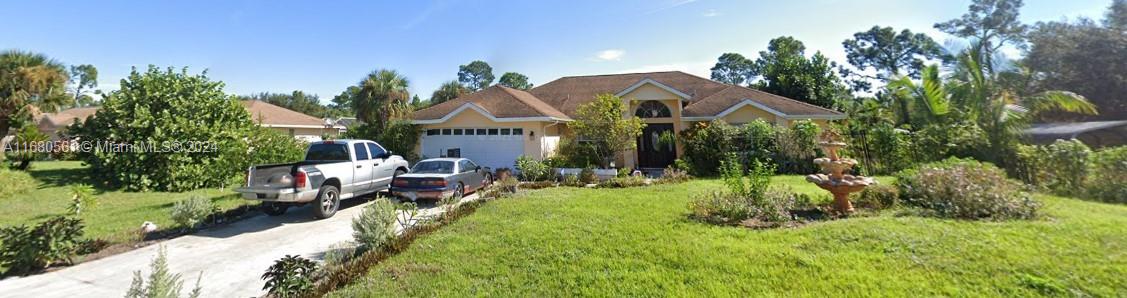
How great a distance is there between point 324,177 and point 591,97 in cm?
1473

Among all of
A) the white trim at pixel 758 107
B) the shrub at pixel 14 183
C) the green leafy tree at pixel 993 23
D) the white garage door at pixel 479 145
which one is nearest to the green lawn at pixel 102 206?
the shrub at pixel 14 183

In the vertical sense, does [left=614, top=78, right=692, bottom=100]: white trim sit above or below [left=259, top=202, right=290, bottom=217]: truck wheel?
above

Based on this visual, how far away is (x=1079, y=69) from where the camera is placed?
1970 centimetres

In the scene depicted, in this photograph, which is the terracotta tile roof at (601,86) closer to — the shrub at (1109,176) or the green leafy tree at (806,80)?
the green leafy tree at (806,80)

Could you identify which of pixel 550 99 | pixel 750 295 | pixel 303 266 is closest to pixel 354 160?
pixel 303 266

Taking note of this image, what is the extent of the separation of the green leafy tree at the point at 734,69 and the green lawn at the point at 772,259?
152ft

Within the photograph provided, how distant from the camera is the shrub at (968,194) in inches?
251

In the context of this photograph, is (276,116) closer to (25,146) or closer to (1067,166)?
(25,146)

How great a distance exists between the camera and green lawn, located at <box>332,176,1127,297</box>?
3.93 m

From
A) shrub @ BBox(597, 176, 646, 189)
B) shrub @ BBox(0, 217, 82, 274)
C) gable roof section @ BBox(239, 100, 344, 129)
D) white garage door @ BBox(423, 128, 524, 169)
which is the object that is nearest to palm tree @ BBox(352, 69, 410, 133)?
white garage door @ BBox(423, 128, 524, 169)

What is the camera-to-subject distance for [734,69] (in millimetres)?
51031

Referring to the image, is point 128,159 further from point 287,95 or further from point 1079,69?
point 287,95

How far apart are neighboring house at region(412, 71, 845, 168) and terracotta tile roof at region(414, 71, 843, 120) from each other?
0.17 feet

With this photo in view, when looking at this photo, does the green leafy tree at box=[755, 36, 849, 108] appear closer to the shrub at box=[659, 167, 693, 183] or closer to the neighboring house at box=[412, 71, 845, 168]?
the neighboring house at box=[412, 71, 845, 168]
